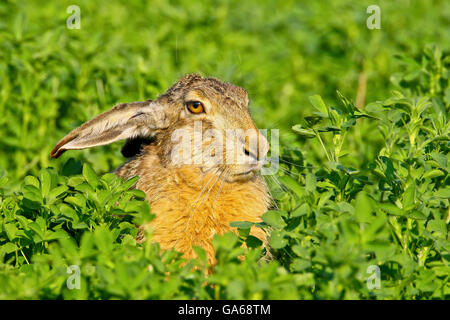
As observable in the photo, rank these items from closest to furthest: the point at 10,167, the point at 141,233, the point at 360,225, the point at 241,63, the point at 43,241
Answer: the point at 360,225 < the point at 43,241 < the point at 141,233 < the point at 10,167 < the point at 241,63

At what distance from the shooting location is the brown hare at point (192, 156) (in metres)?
5.50


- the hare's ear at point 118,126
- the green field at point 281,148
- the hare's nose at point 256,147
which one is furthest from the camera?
the hare's ear at point 118,126

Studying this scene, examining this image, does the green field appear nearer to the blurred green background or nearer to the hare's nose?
the blurred green background

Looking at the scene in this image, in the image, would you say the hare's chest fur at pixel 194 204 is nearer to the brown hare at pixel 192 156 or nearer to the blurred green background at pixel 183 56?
the brown hare at pixel 192 156

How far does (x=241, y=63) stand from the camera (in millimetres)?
9164

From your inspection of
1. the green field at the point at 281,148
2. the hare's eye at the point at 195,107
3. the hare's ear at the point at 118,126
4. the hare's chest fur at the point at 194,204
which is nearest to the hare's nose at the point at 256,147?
the green field at the point at 281,148

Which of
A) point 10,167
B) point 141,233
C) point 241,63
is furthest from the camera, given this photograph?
point 241,63

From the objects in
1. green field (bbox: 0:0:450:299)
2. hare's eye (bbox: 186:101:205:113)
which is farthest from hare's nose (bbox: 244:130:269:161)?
hare's eye (bbox: 186:101:205:113)

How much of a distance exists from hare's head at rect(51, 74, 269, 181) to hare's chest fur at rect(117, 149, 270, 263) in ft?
0.34

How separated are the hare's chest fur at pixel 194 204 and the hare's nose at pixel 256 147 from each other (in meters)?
0.45

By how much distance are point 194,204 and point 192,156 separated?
1.35ft
